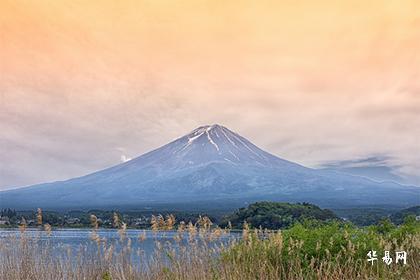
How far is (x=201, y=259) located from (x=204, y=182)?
10723 centimetres

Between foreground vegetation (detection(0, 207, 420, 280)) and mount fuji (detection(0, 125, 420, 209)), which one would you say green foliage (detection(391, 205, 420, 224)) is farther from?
mount fuji (detection(0, 125, 420, 209))

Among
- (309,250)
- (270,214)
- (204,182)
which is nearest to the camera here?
(309,250)

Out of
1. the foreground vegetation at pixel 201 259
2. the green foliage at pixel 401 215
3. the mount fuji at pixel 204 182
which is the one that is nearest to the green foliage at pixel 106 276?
the foreground vegetation at pixel 201 259

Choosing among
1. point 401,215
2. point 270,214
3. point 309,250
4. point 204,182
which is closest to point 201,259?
point 309,250

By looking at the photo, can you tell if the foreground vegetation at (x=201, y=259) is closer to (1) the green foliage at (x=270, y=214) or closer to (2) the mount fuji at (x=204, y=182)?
(1) the green foliage at (x=270, y=214)

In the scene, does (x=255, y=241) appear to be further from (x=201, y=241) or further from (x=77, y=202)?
(x=77, y=202)

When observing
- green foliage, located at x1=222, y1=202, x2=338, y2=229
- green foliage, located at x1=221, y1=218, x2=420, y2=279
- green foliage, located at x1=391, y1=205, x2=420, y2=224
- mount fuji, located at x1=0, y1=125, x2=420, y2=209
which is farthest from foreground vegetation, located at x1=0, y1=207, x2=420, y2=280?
mount fuji, located at x1=0, y1=125, x2=420, y2=209

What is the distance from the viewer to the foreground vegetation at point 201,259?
6887mm

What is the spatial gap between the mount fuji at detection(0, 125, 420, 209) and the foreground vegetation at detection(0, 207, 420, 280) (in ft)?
279

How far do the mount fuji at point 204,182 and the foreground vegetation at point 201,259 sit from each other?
8512 centimetres

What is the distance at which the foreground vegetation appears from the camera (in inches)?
271

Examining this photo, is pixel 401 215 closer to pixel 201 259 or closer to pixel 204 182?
pixel 201 259

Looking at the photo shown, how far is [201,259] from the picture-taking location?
7.09 meters

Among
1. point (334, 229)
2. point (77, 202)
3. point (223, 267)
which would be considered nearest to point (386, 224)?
point (334, 229)
